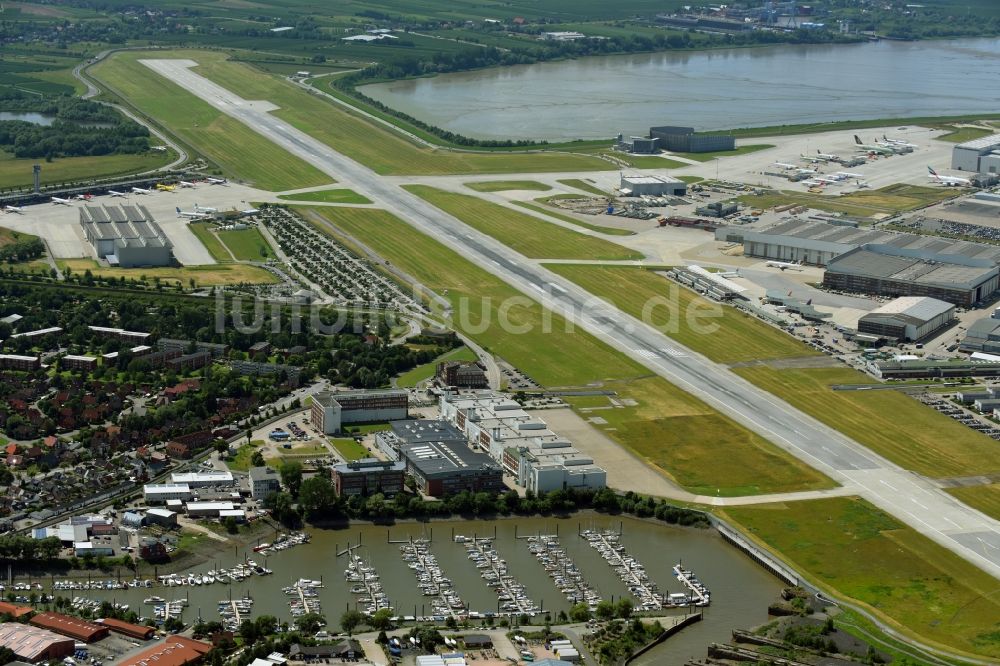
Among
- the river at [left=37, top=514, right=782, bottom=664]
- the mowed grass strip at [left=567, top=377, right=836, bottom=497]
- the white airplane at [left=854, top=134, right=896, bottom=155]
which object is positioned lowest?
the river at [left=37, top=514, right=782, bottom=664]

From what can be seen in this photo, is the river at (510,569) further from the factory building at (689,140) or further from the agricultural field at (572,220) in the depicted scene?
the factory building at (689,140)

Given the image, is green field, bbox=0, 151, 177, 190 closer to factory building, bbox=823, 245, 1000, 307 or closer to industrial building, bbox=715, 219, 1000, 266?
industrial building, bbox=715, 219, 1000, 266

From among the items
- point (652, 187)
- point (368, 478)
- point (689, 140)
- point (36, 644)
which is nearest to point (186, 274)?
point (368, 478)

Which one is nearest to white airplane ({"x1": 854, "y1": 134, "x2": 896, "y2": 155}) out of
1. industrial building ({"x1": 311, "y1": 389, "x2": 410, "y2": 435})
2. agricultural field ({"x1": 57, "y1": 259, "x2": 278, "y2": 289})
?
agricultural field ({"x1": 57, "y1": 259, "x2": 278, "y2": 289})

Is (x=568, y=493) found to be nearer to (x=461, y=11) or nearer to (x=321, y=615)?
(x=321, y=615)

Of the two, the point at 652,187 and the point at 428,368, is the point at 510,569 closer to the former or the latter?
the point at 428,368

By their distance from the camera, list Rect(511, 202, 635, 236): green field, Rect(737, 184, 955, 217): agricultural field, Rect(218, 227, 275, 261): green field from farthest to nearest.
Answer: Rect(737, 184, 955, 217): agricultural field, Rect(511, 202, 635, 236): green field, Rect(218, 227, 275, 261): green field

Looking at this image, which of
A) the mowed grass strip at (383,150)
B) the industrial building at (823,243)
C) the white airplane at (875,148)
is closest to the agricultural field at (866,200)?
the industrial building at (823,243)
